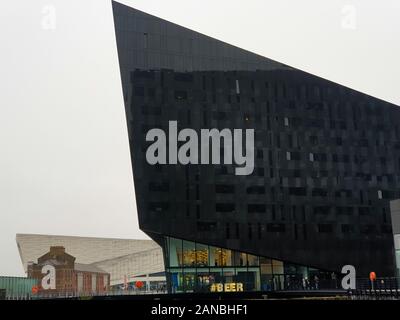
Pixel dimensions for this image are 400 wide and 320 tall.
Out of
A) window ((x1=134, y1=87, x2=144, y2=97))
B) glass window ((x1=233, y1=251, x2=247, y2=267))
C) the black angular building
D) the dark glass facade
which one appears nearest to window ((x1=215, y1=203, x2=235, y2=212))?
the black angular building

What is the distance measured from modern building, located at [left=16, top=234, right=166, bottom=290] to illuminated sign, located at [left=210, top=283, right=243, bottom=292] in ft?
19.9

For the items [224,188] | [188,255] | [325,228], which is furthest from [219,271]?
[325,228]

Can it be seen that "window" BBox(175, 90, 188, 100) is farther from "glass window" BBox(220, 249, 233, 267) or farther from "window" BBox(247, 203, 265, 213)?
"glass window" BBox(220, 249, 233, 267)

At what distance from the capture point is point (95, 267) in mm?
48031

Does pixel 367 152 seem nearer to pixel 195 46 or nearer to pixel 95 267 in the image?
pixel 195 46

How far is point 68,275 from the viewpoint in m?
43.5

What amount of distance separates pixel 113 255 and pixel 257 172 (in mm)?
16677

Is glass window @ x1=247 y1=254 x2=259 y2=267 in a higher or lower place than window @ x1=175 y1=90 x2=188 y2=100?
lower

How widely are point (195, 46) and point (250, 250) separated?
17376 mm

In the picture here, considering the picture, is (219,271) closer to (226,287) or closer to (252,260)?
(226,287)

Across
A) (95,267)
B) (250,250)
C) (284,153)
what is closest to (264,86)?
(284,153)

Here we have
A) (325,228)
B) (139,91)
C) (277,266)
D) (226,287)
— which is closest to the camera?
(226,287)

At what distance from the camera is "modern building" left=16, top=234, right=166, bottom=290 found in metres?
45.6

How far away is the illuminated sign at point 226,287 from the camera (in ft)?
131
